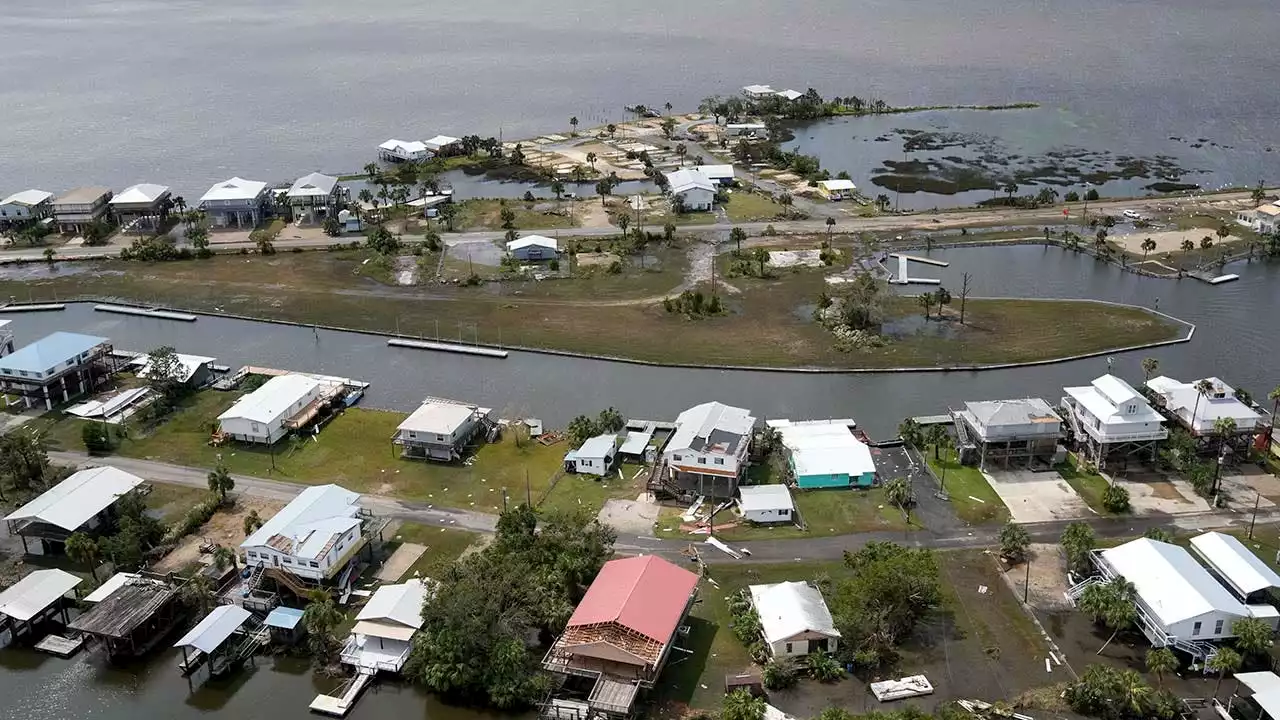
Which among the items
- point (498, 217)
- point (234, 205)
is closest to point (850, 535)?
point (498, 217)

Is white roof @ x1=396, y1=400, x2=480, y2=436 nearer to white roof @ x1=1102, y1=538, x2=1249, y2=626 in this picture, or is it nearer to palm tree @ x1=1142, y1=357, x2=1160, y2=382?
white roof @ x1=1102, y1=538, x2=1249, y2=626

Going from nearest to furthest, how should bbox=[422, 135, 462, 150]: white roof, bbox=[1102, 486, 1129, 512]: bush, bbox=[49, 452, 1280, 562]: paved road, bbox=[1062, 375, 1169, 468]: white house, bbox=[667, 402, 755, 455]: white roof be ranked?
bbox=[49, 452, 1280, 562]: paved road < bbox=[1102, 486, 1129, 512]: bush < bbox=[667, 402, 755, 455]: white roof < bbox=[1062, 375, 1169, 468]: white house < bbox=[422, 135, 462, 150]: white roof

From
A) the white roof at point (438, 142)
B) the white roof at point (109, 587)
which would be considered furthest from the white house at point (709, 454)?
the white roof at point (438, 142)

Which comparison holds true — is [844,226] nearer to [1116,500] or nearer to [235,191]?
[1116,500]

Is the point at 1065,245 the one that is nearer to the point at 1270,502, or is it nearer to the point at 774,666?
the point at 1270,502

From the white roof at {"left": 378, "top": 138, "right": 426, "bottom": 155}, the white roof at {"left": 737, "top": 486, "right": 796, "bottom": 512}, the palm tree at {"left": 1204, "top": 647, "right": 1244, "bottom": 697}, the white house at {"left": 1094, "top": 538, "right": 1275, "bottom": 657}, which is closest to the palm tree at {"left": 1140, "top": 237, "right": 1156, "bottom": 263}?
the white house at {"left": 1094, "top": 538, "right": 1275, "bottom": 657}

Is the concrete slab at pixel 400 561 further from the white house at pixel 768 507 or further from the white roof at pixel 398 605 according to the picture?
the white house at pixel 768 507
